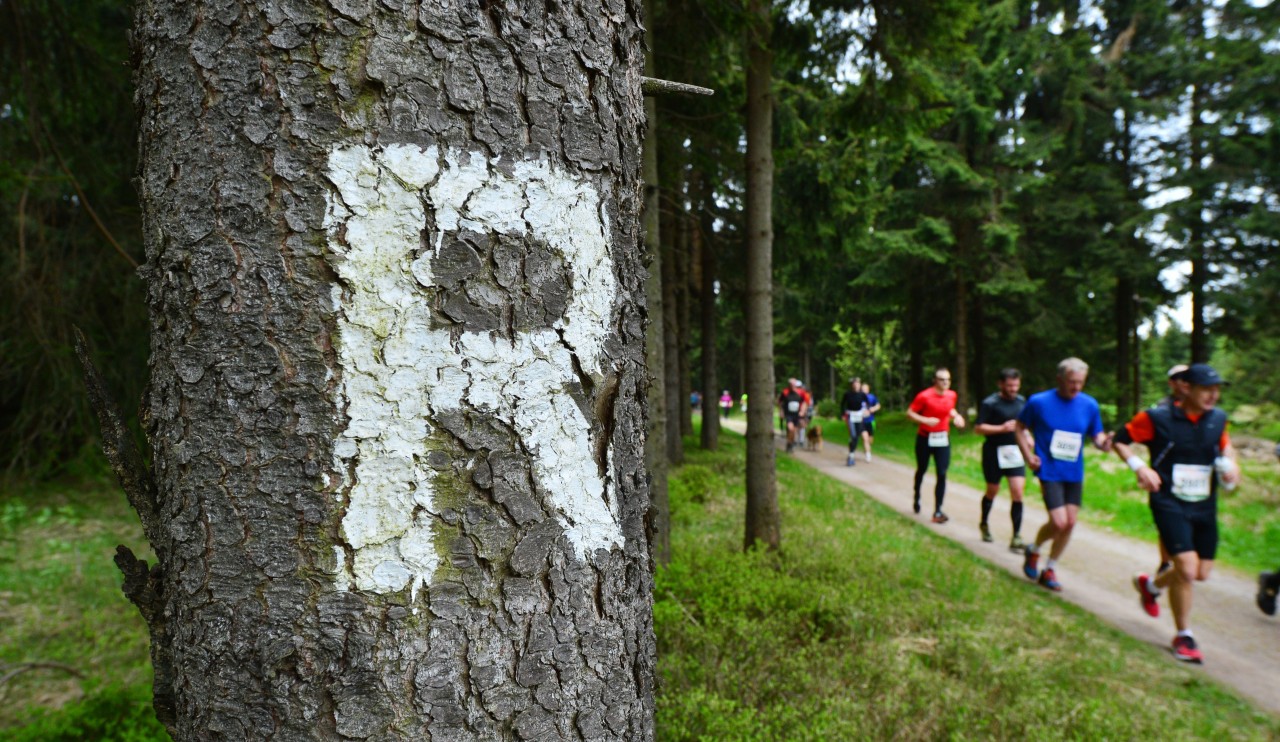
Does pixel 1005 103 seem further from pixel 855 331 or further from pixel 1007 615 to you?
pixel 1007 615

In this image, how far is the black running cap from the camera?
4879 millimetres

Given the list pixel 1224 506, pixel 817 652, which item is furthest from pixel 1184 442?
pixel 1224 506

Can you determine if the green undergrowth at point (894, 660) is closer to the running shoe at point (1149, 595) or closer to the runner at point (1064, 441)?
the running shoe at point (1149, 595)

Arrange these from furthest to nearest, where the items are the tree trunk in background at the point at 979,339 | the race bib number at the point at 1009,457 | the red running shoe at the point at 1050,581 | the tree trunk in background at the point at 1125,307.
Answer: the tree trunk in background at the point at 979,339 → the tree trunk in background at the point at 1125,307 → the race bib number at the point at 1009,457 → the red running shoe at the point at 1050,581

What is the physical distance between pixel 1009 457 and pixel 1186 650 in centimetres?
272

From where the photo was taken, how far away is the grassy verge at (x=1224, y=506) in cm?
817

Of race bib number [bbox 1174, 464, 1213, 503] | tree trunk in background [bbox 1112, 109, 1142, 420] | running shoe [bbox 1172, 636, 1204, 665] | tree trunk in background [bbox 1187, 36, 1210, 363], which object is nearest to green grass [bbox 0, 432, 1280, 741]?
running shoe [bbox 1172, 636, 1204, 665]

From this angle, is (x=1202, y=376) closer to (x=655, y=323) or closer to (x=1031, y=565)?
(x=1031, y=565)

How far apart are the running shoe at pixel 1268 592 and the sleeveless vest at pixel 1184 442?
159 cm

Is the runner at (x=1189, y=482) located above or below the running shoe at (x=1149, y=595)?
above

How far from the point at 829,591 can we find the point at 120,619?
5.68 m

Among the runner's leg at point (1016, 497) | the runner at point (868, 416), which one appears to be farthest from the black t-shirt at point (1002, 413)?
the runner at point (868, 416)

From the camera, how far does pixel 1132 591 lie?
652 cm

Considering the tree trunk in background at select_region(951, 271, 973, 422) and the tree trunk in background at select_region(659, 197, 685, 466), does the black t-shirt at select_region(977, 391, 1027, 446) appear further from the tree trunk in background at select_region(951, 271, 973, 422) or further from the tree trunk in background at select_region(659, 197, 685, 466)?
the tree trunk in background at select_region(951, 271, 973, 422)
